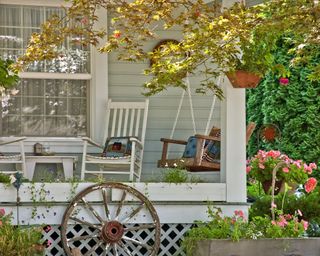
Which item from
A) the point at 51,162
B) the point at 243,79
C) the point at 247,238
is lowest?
the point at 247,238

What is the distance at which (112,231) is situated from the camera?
5617 mm

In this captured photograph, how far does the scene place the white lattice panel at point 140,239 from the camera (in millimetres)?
5699

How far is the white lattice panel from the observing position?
5.70 m

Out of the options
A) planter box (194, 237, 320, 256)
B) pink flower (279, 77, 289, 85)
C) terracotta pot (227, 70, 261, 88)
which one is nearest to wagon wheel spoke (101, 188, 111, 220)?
planter box (194, 237, 320, 256)

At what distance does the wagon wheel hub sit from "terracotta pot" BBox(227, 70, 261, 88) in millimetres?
1412

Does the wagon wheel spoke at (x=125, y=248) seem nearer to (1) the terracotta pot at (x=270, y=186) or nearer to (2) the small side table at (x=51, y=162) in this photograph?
(2) the small side table at (x=51, y=162)

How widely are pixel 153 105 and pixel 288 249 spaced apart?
2.51 m

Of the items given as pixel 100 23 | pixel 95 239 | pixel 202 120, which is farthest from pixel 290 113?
pixel 95 239

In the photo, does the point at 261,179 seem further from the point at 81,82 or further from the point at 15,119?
the point at 15,119

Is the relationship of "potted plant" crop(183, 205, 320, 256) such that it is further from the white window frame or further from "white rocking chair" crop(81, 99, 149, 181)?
the white window frame

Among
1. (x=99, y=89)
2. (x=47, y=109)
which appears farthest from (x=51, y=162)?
(x=99, y=89)

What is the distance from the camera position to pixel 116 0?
5746 mm

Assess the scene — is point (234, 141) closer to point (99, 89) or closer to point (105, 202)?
point (105, 202)

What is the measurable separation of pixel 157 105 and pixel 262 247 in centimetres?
244
